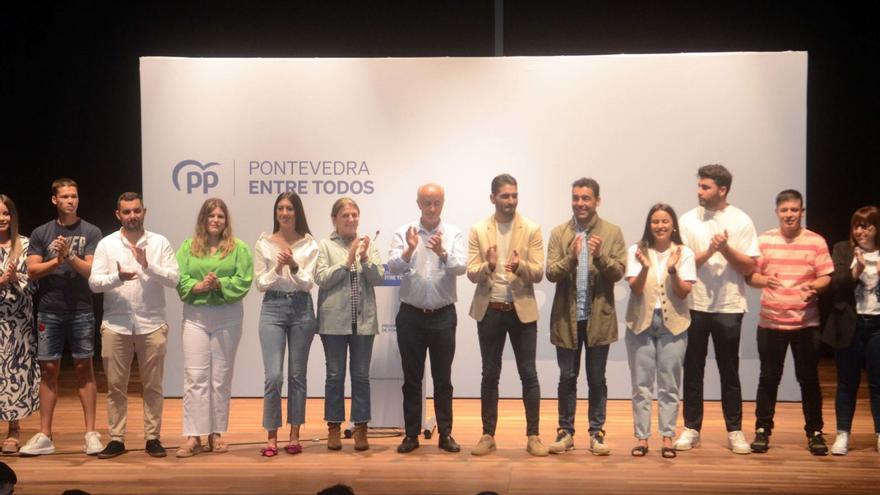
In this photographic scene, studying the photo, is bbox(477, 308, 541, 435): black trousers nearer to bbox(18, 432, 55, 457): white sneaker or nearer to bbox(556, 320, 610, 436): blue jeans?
Result: bbox(556, 320, 610, 436): blue jeans

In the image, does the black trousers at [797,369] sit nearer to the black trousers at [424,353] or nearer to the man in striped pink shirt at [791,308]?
the man in striped pink shirt at [791,308]

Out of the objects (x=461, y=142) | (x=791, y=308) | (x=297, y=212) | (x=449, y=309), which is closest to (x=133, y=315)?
(x=297, y=212)

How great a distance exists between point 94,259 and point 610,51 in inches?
190

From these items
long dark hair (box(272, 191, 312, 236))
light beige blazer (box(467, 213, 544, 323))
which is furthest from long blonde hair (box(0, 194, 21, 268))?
light beige blazer (box(467, 213, 544, 323))

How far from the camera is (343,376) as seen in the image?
623 centimetres

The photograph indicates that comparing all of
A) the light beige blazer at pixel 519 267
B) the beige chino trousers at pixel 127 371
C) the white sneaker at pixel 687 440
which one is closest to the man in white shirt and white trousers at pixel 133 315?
the beige chino trousers at pixel 127 371

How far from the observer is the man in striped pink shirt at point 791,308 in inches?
237

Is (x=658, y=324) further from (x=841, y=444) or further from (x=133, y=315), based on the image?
(x=133, y=315)

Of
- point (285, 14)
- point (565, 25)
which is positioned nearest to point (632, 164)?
point (565, 25)

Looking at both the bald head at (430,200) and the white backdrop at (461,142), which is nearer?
the bald head at (430,200)

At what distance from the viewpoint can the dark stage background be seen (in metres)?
8.84

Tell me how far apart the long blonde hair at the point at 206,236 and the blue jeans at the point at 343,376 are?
2.59 ft

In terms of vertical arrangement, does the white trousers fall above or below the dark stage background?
below

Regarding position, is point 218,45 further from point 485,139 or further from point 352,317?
point 352,317
